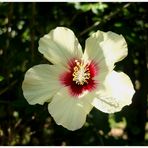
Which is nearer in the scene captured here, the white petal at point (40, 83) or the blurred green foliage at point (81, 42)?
the white petal at point (40, 83)

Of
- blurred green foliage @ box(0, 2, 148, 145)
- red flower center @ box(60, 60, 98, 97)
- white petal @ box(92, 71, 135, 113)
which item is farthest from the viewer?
blurred green foliage @ box(0, 2, 148, 145)

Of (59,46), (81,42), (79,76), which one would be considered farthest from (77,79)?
(81,42)

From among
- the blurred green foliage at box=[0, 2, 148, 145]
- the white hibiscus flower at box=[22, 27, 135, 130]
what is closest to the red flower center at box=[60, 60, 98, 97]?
the white hibiscus flower at box=[22, 27, 135, 130]

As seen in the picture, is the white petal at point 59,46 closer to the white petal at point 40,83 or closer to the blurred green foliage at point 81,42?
the white petal at point 40,83

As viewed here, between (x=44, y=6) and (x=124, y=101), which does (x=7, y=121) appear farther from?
(x=124, y=101)

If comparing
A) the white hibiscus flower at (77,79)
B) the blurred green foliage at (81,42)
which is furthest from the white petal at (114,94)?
the blurred green foliage at (81,42)

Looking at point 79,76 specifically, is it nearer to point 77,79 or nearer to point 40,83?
point 77,79

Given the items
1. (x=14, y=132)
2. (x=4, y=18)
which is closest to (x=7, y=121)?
(x=14, y=132)

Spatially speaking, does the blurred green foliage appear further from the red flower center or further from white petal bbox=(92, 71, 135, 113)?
white petal bbox=(92, 71, 135, 113)
